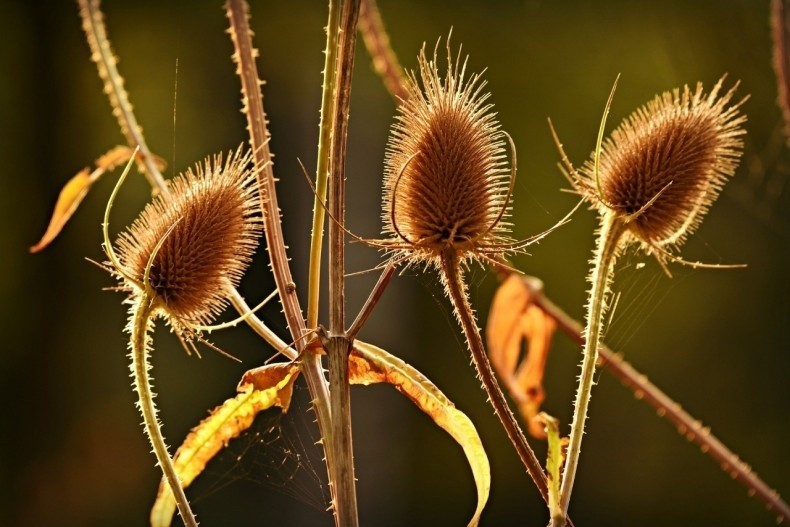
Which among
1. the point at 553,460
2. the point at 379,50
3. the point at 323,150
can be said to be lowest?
the point at 553,460

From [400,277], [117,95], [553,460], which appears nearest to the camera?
[553,460]

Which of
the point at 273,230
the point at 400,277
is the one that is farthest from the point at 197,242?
the point at 400,277

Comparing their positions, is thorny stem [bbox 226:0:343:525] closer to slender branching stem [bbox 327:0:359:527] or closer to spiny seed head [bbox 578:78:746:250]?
slender branching stem [bbox 327:0:359:527]

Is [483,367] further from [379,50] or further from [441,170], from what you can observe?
[379,50]

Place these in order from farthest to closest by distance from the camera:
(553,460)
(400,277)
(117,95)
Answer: (400,277) → (117,95) → (553,460)

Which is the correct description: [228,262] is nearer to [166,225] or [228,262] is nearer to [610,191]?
[166,225]

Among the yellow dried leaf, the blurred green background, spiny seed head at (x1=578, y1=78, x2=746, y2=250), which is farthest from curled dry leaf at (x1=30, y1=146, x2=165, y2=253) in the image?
the blurred green background

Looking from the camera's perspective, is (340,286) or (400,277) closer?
(340,286)

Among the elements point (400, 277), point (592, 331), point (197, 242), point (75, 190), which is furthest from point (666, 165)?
point (400, 277)

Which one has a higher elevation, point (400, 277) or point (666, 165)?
point (400, 277)

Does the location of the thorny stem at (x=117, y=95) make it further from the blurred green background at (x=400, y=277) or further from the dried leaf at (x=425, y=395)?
the blurred green background at (x=400, y=277)
